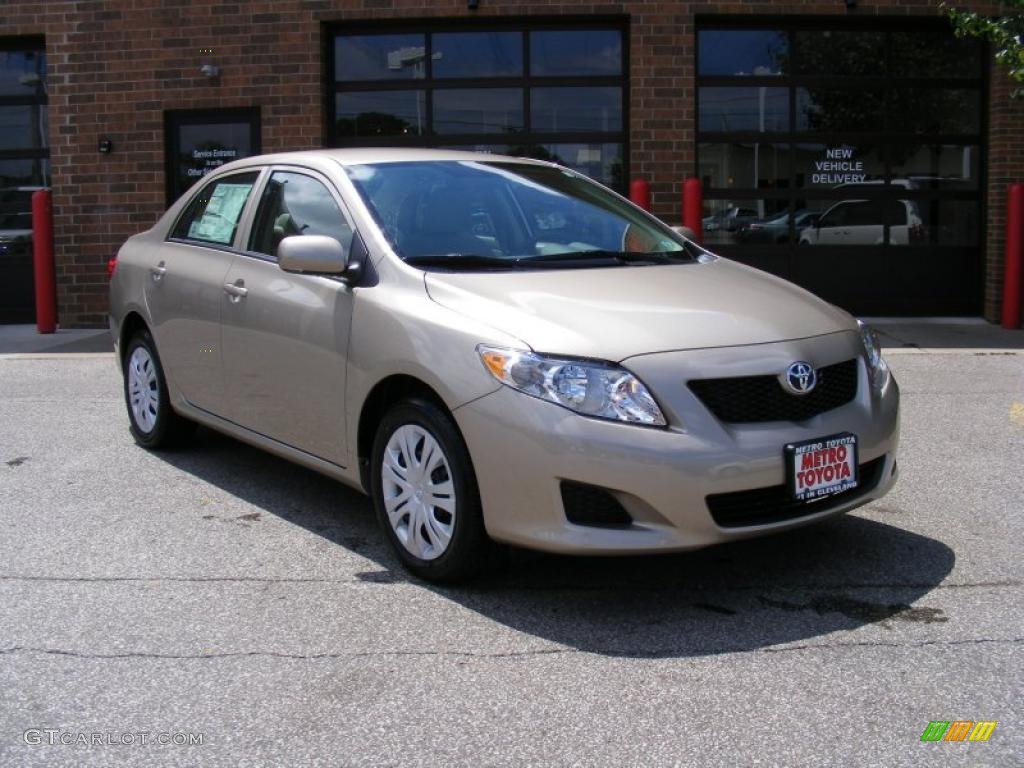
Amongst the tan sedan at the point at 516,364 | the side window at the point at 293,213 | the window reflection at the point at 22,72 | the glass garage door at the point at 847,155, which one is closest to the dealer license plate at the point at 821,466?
the tan sedan at the point at 516,364

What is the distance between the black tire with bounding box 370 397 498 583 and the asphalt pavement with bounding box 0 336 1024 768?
104 millimetres

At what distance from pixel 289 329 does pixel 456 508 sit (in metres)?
1.33

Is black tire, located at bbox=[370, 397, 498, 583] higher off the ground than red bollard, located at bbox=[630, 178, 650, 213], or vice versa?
red bollard, located at bbox=[630, 178, 650, 213]

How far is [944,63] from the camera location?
12.5 metres

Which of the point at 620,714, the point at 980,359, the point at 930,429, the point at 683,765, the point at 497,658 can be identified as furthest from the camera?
the point at 980,359

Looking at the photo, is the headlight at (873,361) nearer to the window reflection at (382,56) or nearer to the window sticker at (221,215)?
the window sticker at (221,215)

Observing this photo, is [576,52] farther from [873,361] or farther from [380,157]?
[873,361]

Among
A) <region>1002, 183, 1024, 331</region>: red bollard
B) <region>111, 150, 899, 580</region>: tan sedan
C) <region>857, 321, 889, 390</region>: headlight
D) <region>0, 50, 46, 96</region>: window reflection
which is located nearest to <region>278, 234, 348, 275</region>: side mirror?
<region>111, 150, 899, 580</region>: tan sedan

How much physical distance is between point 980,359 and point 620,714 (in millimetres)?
7286

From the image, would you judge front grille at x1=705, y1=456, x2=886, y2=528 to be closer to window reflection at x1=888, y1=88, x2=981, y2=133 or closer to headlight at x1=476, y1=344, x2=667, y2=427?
headlight at x1=476, y1=344, x2=667, y2=427

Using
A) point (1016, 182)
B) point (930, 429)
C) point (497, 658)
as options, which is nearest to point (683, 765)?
point (497, 658)

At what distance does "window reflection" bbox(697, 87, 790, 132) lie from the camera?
1248cm

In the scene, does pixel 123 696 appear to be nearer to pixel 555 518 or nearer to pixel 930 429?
pixel 555 518

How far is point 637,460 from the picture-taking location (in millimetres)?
3867
